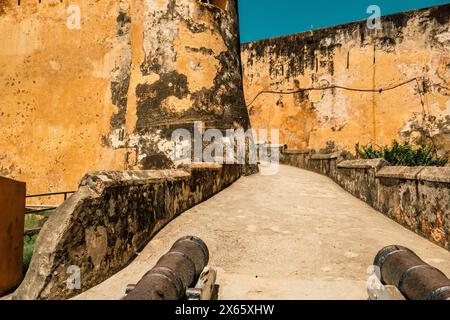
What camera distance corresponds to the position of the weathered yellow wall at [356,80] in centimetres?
1390

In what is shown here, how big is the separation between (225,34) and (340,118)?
7.80m

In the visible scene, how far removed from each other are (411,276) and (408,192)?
108 inches

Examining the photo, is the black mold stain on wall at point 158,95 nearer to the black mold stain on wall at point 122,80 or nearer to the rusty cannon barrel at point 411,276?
the black mold stain on wall at point 122,80

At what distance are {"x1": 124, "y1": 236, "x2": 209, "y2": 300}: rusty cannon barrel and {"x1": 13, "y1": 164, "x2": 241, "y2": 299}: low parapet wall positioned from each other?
0.78 m

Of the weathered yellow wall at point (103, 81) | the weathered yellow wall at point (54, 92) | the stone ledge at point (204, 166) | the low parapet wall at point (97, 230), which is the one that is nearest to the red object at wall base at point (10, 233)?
the low parapet wall at point (97, 230)

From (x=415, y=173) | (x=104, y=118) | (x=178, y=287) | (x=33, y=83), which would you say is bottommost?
(x=178, y=287)

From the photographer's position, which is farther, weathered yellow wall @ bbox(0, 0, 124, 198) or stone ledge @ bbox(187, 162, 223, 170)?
weathered yellow wall @ bbox(0, 0, 124, 198)

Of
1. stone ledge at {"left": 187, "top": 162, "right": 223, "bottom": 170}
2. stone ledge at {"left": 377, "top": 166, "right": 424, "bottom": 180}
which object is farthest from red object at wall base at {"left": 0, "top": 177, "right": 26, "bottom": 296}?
stone ledge at {"left": 377, "top": 166, "right": 424, "bottom": 180}

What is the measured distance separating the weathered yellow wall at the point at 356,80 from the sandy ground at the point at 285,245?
346 inches

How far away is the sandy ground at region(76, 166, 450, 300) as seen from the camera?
359cm

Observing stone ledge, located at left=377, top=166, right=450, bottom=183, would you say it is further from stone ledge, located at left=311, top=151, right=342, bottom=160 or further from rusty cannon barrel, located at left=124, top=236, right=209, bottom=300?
stone ledge, located at left=311, top=151, right=342, bottom=160

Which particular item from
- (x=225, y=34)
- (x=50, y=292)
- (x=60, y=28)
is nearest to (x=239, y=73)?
(x=225, y=34)

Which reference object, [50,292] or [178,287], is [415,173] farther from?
[50,292]

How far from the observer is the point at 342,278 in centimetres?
376
